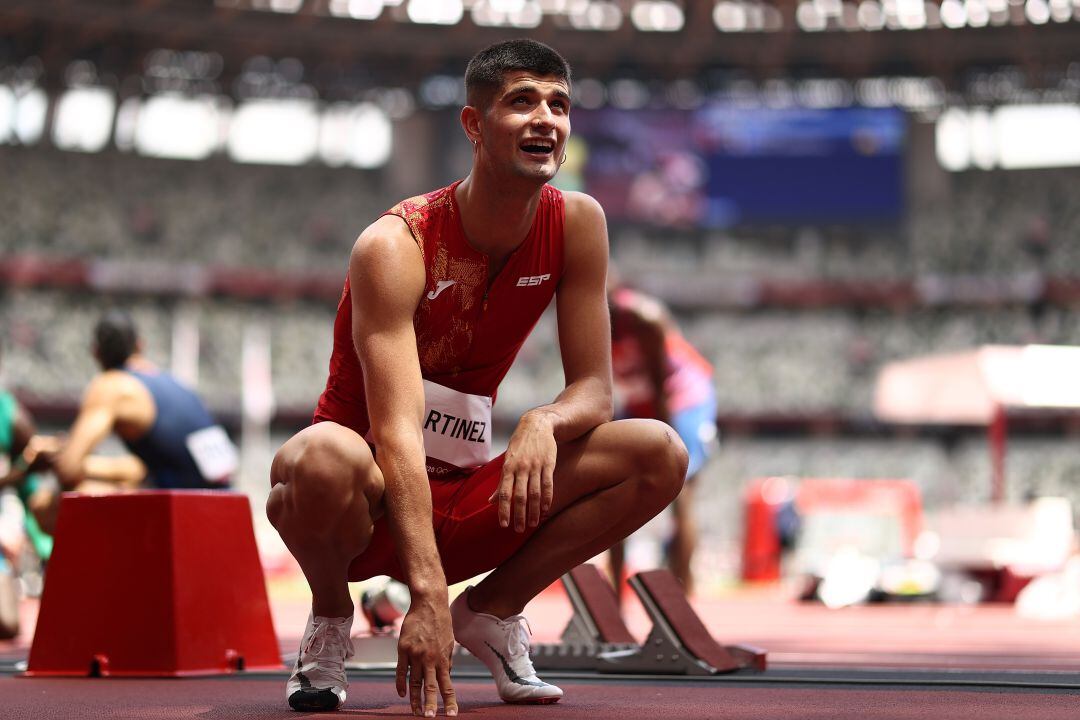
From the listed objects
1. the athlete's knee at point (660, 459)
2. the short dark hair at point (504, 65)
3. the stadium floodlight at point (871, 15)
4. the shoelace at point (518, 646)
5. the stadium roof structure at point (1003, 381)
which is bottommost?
the shoelace at point (518, 646)

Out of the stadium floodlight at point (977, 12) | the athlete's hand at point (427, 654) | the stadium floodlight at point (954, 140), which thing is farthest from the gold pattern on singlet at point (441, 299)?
the stadium floodlight at point (954, 140)

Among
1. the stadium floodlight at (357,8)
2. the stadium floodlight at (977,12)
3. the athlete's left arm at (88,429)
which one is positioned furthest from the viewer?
the stadium floodlight at (977,12)

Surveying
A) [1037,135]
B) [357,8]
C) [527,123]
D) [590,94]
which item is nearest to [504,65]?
[527,123]

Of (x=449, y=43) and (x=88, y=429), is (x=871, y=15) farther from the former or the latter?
(x=88, y=429)

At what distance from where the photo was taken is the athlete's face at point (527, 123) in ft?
10.5

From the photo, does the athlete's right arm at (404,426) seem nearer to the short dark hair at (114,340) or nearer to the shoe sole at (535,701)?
the shoe sole at (535,701)

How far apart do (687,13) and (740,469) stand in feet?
33.8

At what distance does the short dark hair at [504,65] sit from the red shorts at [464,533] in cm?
90

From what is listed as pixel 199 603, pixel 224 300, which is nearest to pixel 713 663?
pixel 199 603

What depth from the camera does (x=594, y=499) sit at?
3373 mm

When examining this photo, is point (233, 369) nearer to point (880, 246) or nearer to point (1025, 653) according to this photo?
point (880, 246)

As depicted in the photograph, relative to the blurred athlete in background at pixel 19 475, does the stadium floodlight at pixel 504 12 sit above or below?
above

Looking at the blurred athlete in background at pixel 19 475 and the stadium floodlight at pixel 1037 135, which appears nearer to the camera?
the blurred athlete in background at pixel 19 475

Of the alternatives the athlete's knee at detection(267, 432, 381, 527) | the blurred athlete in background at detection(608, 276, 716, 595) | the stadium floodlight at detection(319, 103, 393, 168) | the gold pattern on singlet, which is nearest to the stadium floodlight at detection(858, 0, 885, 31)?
the stadium floodlight at detection(319, 103, 393, 168)
